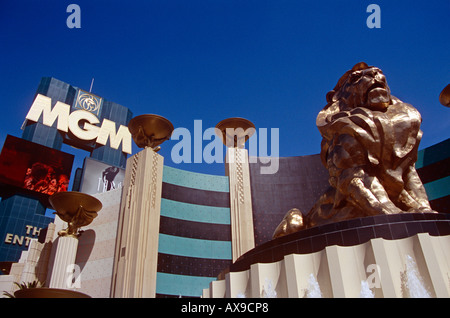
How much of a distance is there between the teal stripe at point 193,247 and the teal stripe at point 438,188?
1305 centimetres

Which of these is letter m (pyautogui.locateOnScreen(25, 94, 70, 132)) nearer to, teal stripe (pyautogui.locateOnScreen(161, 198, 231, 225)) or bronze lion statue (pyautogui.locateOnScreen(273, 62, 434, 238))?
teal stripe (pyautogui.locateOnScreen(161, 198, 231, 225))

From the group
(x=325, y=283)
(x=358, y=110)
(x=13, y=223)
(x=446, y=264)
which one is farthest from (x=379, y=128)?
(x=13, y=223)

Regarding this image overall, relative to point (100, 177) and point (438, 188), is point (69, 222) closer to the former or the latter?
point (438, 188)

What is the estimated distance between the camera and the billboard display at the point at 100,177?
152 feet

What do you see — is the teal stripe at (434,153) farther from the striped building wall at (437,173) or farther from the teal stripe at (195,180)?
the teal stripe at (195,180)

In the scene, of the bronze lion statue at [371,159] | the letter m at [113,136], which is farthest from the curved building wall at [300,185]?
the letter m at [113,136]

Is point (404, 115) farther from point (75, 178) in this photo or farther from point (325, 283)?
point (75, 178)

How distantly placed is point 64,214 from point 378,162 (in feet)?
54.4

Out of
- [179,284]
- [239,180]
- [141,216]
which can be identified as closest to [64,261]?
[141,216]

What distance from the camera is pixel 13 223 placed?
44.6 meters

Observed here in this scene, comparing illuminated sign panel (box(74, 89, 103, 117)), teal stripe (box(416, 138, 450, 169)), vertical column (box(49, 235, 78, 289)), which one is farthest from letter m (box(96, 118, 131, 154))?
teal stripe (box(416, 138, 450, 169))

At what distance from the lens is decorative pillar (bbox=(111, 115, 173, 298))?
1766 centimetres

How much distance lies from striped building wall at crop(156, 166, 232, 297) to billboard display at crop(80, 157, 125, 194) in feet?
84.7

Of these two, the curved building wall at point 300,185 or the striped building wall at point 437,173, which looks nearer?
the striped building wall at point 437,173
